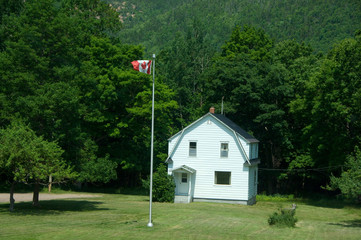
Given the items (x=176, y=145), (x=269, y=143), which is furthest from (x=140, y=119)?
(x=269, y=143)

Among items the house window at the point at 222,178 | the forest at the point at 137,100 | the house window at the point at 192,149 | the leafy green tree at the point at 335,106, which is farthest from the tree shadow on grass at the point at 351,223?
the house window at the point at 192,149

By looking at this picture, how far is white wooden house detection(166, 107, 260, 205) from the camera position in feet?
147

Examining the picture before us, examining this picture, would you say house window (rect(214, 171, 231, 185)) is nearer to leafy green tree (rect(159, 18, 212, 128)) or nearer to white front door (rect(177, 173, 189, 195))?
white front door (rect(177, 173, 189, 195))

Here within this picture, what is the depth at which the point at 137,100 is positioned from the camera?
54.4 metres

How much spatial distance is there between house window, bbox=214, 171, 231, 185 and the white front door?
8.98 feet

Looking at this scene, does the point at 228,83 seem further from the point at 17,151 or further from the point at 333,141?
the point at 17,151

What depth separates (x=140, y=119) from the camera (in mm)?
55688

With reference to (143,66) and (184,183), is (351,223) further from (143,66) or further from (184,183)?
(143,66)

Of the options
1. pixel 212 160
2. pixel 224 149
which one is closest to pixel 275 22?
pixel 224 149

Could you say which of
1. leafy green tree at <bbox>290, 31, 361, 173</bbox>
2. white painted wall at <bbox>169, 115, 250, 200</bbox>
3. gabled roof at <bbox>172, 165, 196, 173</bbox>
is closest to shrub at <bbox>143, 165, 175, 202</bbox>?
gabled roof at <bbox>172, 165, 196, 173</bbox>

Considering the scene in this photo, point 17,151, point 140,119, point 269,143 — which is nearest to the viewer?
point 17,151

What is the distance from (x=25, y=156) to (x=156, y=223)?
9.17 m

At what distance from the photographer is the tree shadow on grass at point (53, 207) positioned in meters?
32.5

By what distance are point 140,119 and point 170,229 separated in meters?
30.4
